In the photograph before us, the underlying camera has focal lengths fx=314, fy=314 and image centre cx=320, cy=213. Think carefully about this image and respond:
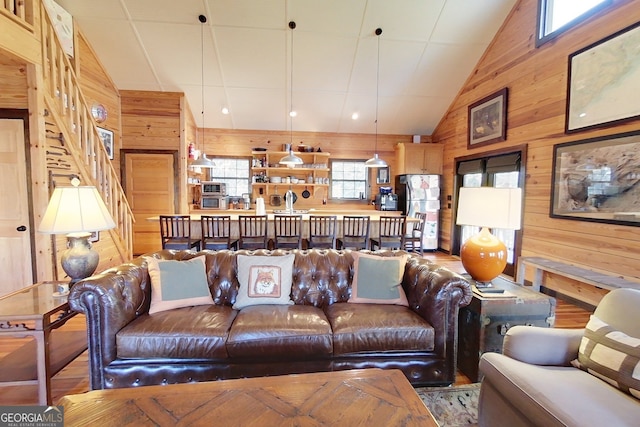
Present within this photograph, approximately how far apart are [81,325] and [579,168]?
18.1 ft

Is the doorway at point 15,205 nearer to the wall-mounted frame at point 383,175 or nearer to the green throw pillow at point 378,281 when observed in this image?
the green throw pillow at point 378,281

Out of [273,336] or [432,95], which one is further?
[432,95]

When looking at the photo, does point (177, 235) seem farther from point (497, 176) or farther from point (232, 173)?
point (497, 176)

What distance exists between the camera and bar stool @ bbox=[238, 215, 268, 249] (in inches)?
166

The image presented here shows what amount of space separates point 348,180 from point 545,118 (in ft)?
13.5

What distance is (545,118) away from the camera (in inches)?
157

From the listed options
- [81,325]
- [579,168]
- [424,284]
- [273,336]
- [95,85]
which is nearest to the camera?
[273,336]

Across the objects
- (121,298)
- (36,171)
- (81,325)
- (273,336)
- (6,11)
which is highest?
(6,11)

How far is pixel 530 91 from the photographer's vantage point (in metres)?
4.23

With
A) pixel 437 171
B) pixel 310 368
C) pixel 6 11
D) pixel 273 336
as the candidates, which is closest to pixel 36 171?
pixel 6 11

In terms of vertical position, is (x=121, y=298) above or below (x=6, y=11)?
below

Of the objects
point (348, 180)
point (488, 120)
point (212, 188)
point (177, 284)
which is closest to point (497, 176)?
point (488, 120)

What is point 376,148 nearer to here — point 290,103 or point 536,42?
point 290,103

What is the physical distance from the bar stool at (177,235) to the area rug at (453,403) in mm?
3250
